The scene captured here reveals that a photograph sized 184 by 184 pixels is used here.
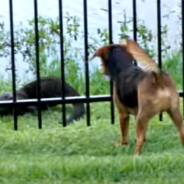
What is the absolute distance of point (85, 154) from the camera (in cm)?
594

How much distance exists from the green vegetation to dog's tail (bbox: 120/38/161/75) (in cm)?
56

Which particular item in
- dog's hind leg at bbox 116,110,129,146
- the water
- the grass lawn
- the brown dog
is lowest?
the grass lawn

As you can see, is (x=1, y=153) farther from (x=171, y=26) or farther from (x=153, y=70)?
(x=171, y=26)

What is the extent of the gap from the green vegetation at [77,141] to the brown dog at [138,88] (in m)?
0.22

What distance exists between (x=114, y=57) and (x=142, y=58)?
1.23 ft

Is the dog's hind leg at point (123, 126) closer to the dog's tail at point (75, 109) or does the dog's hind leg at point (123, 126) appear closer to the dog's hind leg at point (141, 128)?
the dog's hind leg at point (141, 128)

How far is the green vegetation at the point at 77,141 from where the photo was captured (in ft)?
16.9

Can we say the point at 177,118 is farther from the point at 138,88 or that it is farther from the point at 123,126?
the point at 123,126

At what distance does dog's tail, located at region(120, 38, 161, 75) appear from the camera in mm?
5578

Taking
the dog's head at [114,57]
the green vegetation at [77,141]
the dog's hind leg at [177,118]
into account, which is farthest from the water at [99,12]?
the dog's hind leg at [177,118]

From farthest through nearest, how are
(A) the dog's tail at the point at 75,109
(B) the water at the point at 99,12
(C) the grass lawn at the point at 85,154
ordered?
(B) the water at the point at 99,12 → (A) the dog's tail at the point at 75,109 → (C) the grass lawn at the point at 85,154

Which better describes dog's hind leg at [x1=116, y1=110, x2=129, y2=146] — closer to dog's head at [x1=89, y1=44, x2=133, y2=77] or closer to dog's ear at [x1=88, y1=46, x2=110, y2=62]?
dog's head at [x1=89, y1=44, x2=133, y2=77]

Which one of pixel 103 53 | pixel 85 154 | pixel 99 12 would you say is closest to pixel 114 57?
pixel 103 53

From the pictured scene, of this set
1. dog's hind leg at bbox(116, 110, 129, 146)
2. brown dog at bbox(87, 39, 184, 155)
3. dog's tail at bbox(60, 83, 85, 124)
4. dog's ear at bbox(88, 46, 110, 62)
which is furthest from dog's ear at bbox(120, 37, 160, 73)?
dog's tail at bbox(60, 83, 85, 124)
